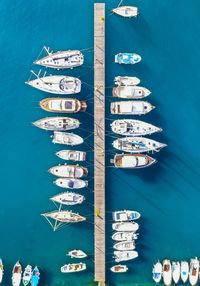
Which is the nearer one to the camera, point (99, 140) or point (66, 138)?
point (66, 138)

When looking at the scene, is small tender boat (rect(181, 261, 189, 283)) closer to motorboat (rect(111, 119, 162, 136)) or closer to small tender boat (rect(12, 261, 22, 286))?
motorboat (rect(111, 119, 162, 136))

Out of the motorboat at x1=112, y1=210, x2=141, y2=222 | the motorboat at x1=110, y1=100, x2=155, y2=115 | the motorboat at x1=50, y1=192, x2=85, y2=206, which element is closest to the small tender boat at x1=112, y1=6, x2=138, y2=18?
the motorboat at x1=110, y1=100, x2=155, y2=115

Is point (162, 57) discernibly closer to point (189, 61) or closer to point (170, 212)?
point (189, 61)

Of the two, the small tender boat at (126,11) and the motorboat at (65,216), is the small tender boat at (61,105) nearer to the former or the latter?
the small tender boat at (126,11)

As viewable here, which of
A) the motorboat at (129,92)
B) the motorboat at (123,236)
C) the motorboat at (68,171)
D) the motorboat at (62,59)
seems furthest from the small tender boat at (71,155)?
the motorboat at (123,236)

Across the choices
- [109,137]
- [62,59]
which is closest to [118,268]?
[109,137]

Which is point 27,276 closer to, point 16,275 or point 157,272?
point 16,275
